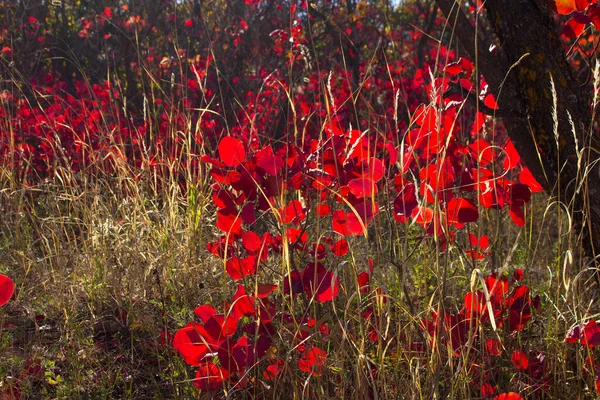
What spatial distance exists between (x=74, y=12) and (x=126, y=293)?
7762 millimetres

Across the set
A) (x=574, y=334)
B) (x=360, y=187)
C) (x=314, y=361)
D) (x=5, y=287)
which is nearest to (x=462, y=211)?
(x=360, y=187)

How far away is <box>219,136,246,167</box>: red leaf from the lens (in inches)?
64.3

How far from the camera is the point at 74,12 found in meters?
9.38

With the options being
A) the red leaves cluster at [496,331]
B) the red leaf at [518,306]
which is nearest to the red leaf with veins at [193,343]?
the red leaves cluster at [496,331]

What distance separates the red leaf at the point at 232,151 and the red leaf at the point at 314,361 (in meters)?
0.46

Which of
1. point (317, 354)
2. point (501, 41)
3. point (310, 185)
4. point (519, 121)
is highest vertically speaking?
point (501, 41)

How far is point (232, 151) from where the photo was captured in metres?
1.66

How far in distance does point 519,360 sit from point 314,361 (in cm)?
51

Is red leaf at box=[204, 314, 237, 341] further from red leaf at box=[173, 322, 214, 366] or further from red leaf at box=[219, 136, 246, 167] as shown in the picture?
red leaf at box=[219, 136, 246, 167]

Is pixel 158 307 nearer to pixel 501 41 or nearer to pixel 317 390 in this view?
pixel 317 390

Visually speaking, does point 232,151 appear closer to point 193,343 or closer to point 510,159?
point 193,343

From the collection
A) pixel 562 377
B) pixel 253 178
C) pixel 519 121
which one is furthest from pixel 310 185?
pixel 562 377

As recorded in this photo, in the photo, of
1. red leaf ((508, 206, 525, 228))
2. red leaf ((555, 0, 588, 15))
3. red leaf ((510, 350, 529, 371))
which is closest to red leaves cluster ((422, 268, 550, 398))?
red leaf ((510, 350, 529, 371))

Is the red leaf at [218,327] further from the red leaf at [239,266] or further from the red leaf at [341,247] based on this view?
the red leaf at [341,247]
